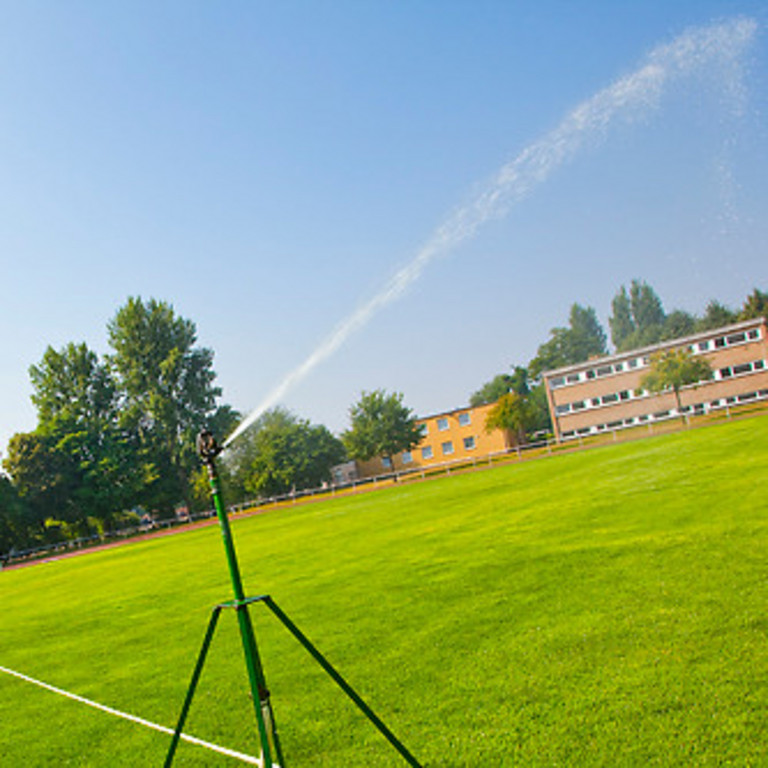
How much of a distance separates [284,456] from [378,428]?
9705 mm

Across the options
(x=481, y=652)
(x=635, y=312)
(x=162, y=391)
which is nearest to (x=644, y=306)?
(x=635, y=312)

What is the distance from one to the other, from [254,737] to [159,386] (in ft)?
216

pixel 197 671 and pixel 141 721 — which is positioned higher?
pixel 197 671

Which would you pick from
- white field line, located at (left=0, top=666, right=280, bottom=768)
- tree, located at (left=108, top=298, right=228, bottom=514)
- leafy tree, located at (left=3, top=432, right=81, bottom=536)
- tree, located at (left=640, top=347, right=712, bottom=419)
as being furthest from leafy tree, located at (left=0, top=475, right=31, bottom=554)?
white field line, located at (left=0, top=666, right=280, bottom=768)

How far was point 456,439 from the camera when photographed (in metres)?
74.3

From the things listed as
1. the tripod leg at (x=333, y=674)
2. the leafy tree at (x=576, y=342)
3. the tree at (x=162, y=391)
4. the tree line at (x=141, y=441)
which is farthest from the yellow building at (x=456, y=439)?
the tripod leg at (x=333, y=674)

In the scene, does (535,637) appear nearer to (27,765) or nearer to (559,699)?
(559,699)

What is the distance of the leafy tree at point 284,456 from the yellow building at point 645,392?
23.1 m

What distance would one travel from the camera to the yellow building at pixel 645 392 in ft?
172

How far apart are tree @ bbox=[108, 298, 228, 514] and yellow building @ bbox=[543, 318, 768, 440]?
3590 centimetres

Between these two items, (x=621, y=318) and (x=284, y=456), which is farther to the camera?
(x=621, y=318)

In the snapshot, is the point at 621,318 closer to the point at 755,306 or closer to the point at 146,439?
the point at 755,306

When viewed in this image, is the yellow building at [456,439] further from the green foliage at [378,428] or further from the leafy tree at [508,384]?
the leafy tree at [508,384]

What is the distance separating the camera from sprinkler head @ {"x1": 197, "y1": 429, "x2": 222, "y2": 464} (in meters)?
3.00
